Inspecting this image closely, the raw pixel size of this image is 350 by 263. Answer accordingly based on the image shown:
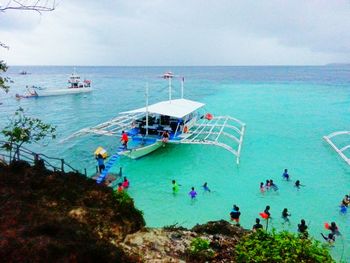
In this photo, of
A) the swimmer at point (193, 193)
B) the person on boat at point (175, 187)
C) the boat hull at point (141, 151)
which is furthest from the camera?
the boat hull at point (141, 151)

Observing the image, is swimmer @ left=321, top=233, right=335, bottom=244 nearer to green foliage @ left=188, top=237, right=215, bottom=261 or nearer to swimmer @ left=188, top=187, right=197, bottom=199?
swimmer @ left=188, top=187, right=197, bottom=199

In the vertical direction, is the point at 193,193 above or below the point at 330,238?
above

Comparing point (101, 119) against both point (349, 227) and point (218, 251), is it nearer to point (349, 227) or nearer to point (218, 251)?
point (349, 227)

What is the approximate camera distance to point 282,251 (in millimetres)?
6770

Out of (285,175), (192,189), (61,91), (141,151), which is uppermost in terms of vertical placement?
(61,91)

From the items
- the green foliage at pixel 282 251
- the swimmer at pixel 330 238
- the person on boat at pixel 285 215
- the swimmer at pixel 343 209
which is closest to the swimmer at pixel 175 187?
the person on boat at pixel 285 215

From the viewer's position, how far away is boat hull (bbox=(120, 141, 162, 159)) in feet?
74.8

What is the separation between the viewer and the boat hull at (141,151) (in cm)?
2280

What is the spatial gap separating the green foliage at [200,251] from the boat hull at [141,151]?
15413 mm

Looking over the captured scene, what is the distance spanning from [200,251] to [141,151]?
1640cm

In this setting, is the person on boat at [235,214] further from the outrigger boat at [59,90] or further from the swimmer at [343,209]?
the outrigger boat at [59,90]

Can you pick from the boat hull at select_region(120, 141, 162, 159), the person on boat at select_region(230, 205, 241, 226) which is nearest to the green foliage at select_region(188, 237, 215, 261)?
the person on boat at select_region(230, 205, 241, 226)

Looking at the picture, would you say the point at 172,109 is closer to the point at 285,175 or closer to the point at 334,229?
the point at 285,175

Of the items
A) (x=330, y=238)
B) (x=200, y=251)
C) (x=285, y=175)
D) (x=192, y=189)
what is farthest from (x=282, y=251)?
(x=285, y=175)
